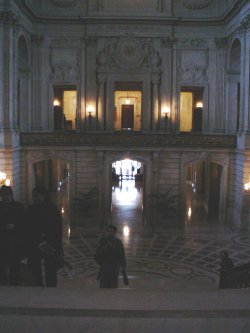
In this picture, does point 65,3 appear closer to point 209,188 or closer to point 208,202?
point 209,188

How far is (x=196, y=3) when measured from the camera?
97.8ft

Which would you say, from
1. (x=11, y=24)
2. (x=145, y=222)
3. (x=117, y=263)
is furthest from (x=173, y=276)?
(x=11, y=24)

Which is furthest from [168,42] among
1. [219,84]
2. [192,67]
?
[219,84]

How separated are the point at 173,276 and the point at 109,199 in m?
10.4

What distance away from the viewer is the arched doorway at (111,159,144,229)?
26.2m

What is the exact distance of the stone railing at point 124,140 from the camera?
2584 centimetres

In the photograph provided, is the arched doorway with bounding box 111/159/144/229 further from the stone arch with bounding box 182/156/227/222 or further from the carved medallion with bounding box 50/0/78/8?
the carved medallion with bounding box 50/0/78/8

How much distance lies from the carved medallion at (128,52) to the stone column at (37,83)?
189 inches

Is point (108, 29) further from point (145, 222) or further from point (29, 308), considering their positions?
point (29, 308)

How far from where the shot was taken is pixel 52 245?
24.0 ft

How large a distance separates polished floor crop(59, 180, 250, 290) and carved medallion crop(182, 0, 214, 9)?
12.9 m

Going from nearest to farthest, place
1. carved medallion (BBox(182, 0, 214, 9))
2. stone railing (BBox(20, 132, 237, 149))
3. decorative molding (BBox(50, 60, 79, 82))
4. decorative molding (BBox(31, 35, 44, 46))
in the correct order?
stone railing (BBox(20, 132, 237, 149)) < decorative molding (BBox(31, 35, 44, 46)) < carved medallion (BBox(182, 0, 214, 9)) < decorative molding (BBox(50, 60, 79, 82))

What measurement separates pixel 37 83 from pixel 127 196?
9836mm

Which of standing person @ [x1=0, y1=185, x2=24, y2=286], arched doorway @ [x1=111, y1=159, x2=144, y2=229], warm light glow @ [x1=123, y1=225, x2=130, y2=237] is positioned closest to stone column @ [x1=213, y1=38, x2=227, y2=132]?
arched doorway @ [x1=111, y1=159, x2=144, y2=229]
